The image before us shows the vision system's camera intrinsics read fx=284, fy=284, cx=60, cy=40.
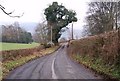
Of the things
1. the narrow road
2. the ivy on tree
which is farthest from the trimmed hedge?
the ivy on tree

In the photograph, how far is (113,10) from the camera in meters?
50.2

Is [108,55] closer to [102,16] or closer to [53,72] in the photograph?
[53,72]

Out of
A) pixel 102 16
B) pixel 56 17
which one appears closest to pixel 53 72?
pixel 102 16

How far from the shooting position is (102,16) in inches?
2021

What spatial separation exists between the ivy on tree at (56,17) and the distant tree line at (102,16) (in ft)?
107

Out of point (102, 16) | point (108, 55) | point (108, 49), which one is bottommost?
point (108, 55)

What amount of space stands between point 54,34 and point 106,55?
212ft

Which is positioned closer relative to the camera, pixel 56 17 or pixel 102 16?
pixel 102 16

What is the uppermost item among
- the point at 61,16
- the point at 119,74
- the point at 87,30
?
the point at 61,16

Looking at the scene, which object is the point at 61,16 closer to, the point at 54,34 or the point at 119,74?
the point at 54,34

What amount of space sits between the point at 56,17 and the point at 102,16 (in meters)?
36.6

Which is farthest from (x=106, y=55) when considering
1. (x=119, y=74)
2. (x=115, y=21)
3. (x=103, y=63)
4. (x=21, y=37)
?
(x=21, y=37)

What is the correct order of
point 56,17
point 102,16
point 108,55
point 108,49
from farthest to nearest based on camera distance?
1. point 56,17
2. point 102,16
3. point 108,49
4. point 108,55

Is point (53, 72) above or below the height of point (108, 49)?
below
